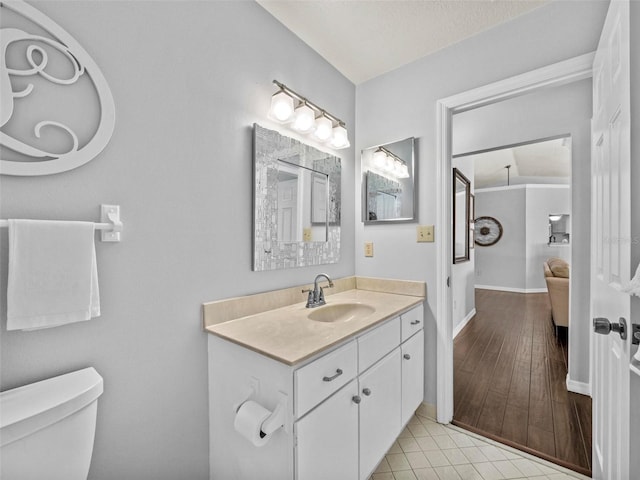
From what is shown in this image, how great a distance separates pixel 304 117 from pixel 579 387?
9.05 feet

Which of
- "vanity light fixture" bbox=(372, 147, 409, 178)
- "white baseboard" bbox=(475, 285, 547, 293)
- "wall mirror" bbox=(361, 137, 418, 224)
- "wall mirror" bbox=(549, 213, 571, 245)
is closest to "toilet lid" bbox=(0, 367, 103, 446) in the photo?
"wall mirror" bbox=(361, 137, 418, 224)

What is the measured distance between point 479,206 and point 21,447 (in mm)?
7887

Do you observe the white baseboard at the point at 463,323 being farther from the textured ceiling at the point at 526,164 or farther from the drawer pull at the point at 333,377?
the drawer pull at the point at 333,377

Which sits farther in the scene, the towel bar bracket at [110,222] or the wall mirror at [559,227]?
the wall mirror at [559,227]

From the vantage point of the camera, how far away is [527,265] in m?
6.40

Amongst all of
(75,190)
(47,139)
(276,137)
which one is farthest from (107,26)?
(276,137)

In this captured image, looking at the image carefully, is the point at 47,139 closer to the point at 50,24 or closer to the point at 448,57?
the point at 50,24

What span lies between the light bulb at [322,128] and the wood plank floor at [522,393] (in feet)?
6.48

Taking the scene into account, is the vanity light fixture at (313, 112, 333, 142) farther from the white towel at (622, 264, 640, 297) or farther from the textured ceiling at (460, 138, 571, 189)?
the textured ceiling at (460, 138, 571, 189)

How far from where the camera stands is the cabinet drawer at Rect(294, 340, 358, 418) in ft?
3.18

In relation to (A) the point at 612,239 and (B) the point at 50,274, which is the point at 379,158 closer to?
(A) the point at 612,239

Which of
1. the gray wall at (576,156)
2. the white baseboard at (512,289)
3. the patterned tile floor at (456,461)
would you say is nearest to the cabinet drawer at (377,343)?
the patterned tile floor at (456,461)

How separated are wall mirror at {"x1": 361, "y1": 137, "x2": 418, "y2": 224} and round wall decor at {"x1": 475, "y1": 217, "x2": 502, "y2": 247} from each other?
19.4 ft

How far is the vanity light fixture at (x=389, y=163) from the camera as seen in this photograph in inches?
78.4
